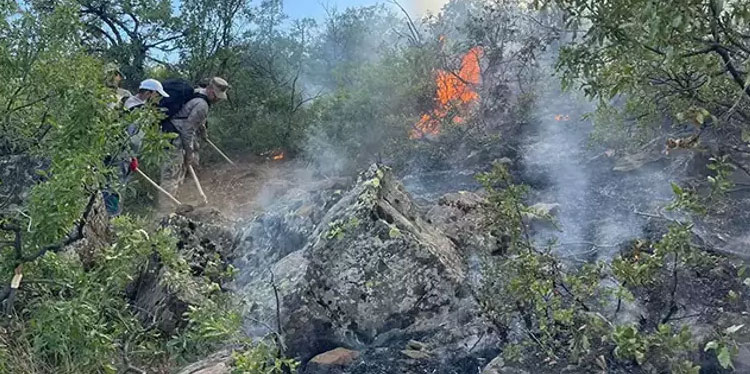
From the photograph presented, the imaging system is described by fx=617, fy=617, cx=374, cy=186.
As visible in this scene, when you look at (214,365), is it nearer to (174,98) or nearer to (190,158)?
(174,98)

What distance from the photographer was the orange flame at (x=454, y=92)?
30.9ft

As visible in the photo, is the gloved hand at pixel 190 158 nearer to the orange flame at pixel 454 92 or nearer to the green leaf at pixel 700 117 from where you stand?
the orange flame at pixel 454 92

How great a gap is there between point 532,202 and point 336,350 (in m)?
3.28

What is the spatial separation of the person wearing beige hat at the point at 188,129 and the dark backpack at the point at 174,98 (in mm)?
23

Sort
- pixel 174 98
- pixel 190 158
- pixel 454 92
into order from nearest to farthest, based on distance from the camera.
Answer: pixel 174 98 < pixel 190 158 < pixel 454 92

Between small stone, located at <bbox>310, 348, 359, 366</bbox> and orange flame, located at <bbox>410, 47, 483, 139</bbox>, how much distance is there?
19.4 feet

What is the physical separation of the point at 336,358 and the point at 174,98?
5.39 meters

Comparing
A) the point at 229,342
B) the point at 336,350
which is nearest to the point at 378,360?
the point at 336,350

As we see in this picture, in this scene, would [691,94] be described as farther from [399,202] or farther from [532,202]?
[532,202]

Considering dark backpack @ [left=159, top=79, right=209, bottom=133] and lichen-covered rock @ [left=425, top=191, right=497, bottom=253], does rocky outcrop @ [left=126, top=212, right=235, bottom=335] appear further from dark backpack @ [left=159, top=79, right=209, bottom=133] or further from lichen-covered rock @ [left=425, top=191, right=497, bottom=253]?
dark backpack @ [left=159, top=79, right=209, bottom=133]

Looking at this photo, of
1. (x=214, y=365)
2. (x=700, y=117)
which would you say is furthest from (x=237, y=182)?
(x=700, y=117)

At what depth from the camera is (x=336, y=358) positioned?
3.71m

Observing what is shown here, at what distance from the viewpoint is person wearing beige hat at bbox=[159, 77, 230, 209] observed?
8062 millimetres

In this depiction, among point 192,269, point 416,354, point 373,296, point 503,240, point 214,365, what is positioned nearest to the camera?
point 214,365
